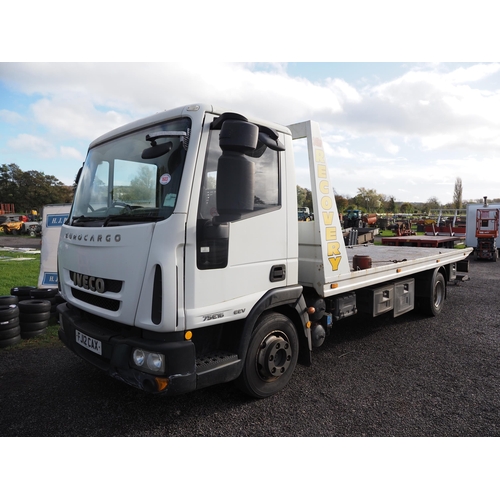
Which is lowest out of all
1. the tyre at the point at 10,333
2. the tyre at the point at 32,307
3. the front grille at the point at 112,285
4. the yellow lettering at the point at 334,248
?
the tyre at the point at 10,333

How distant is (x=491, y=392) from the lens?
3.73m

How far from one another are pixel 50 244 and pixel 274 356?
538cm

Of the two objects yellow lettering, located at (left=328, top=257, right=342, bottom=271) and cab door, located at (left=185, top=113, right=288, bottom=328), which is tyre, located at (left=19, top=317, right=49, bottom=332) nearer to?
cab door, located at (left=185, top=113, right=288, bottom=328)

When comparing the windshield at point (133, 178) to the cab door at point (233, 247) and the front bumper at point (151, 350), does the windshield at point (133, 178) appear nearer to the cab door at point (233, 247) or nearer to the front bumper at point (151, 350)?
the cab door at point (233, 247)

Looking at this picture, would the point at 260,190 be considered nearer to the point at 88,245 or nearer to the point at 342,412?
the point at 88,245

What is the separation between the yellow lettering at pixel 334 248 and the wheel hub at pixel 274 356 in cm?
102

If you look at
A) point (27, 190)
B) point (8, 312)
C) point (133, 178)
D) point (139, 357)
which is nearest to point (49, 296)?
point (8, 312)

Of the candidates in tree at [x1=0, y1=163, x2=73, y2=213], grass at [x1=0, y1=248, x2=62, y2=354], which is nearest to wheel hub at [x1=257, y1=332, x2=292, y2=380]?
grass at [x1=0, y1=248, x2=62, y2=354]

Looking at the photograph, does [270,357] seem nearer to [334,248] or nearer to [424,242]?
[334,248]

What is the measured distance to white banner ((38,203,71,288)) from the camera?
696 centimetres

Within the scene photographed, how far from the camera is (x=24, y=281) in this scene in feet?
29.1

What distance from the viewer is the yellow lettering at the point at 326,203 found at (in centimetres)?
395

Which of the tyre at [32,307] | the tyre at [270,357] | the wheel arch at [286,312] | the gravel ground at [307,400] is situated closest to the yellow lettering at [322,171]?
the wheel arch at [286,312]

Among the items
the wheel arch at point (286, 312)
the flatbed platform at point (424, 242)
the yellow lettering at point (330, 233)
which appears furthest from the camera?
the flatbed platform at point (424, 242)
